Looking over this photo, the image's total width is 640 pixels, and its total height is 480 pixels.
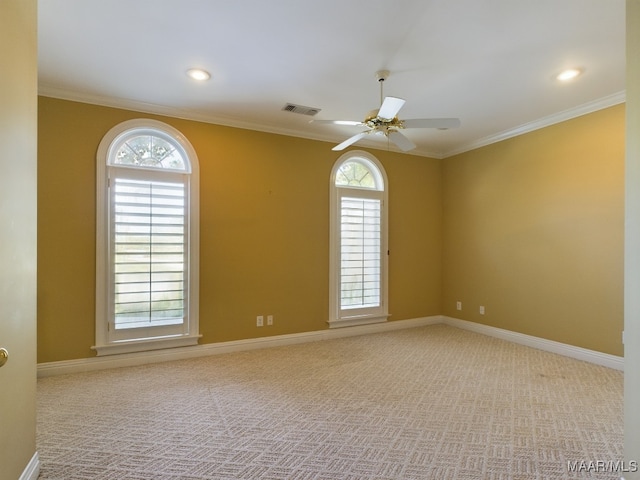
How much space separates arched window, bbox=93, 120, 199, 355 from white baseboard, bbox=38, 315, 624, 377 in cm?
11

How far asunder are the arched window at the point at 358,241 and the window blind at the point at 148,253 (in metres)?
2.03

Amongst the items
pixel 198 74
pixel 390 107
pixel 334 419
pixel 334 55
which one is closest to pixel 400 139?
pixel 390 107

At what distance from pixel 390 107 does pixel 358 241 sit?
8.50 feet

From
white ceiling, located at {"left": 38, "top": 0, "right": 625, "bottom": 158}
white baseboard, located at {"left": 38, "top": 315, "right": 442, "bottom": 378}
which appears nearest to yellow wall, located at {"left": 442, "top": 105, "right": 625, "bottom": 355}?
white ceiling, located at {"left": 38, "top": 0, "right": 625, "bottom": 158}

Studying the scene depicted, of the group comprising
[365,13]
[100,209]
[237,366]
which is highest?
[365,13]

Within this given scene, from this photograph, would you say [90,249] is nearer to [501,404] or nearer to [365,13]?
[365,13]

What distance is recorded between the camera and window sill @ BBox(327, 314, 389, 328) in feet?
15.3

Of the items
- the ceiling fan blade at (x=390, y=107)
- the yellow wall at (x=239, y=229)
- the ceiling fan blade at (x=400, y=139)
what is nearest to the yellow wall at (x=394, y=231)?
the yellow wall at (x=239, y=229)

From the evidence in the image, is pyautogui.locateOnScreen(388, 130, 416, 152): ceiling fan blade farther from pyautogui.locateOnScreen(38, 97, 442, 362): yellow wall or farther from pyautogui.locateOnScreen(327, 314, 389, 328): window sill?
pyautogui.locateOnScreen(327, 314, 389, 328): window sill

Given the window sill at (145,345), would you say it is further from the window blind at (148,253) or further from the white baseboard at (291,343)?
the window blind at (148,253)

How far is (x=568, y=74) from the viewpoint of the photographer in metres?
2.98

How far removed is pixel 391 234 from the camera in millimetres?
5164

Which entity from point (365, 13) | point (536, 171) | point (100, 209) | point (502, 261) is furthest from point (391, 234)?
point (100, 209)

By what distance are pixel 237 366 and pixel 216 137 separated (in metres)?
2.72
